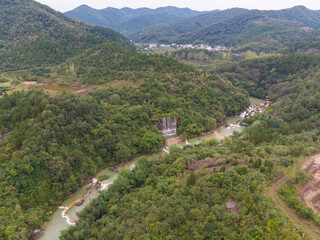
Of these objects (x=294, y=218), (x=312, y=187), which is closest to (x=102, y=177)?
(x=294, y=218)

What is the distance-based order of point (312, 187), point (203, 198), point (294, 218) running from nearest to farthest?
point (294, 218) → point (203, 198) → point (312, 187)

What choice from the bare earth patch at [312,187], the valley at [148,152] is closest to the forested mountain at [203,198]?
the valley at [148,152]

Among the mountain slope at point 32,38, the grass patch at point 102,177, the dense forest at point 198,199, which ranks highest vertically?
the mountain slope at point 32,38

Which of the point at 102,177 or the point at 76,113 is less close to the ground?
the point at 76,113

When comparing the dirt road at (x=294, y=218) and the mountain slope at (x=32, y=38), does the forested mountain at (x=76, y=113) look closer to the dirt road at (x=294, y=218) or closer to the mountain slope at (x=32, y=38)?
the mountain slope at (x=32, y=38)

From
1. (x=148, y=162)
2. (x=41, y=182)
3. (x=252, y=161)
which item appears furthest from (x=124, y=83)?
(x=252, y=161)

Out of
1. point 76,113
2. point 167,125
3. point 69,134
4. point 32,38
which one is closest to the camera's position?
point 69,134

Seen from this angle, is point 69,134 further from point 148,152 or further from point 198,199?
point 198,199
